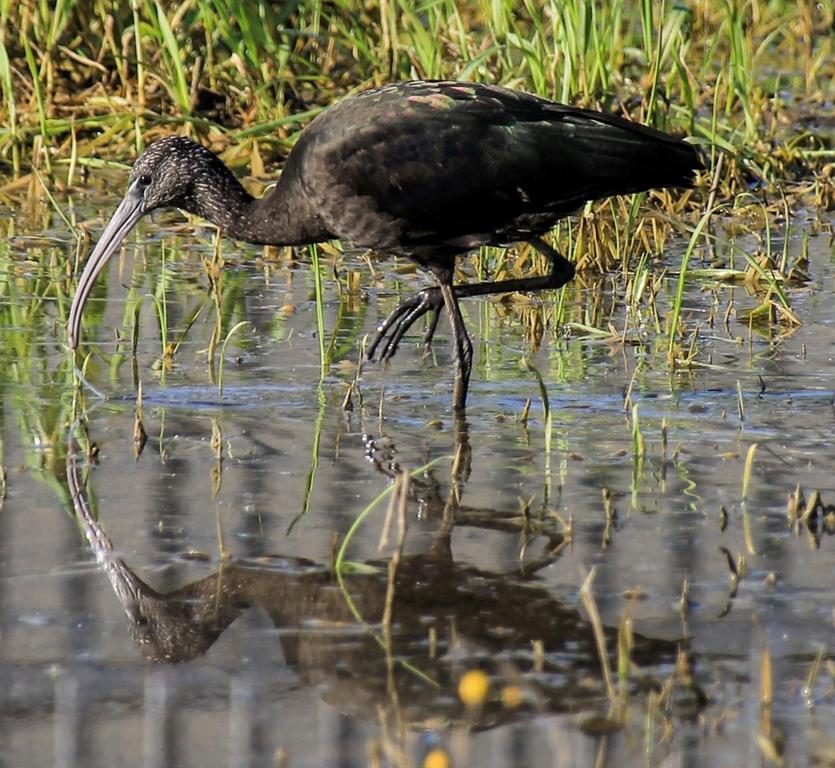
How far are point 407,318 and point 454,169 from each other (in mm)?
616

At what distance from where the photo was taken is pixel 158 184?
6449mm

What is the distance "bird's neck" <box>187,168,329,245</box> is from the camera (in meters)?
6.19

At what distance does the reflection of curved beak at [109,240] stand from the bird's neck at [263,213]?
0.64 feet

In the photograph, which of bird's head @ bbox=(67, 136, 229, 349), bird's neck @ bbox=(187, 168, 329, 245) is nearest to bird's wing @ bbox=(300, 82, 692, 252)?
bird's neck @ bbox=(187, 168, 329, 245)

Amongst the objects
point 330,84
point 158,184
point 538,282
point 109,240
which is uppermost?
point 330,84

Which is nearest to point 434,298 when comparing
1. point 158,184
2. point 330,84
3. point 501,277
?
point 158,184

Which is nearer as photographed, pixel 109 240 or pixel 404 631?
pixel 404 631

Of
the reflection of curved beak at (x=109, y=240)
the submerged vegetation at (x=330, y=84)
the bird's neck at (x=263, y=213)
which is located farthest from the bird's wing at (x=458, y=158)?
the submerged vegetation at (x=330, y=84)

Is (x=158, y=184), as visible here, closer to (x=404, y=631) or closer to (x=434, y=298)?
(x=434, y=298)

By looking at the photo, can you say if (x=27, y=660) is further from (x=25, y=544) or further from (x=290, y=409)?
(x=290, y=409)

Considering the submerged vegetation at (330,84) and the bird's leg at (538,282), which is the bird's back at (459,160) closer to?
the bird's leg at (538,282)

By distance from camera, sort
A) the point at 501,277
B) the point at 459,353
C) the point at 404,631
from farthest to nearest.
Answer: the point at 501,277 < the point at 459,353 < the point at 404,631

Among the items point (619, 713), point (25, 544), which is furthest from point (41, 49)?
point (619, 713)

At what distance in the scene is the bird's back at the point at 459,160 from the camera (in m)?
5.93
